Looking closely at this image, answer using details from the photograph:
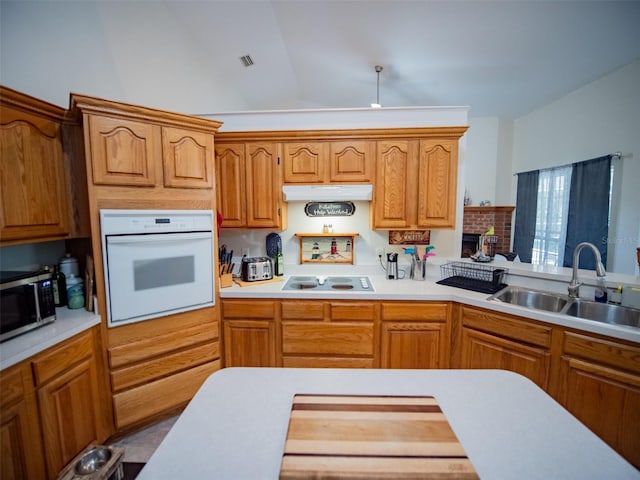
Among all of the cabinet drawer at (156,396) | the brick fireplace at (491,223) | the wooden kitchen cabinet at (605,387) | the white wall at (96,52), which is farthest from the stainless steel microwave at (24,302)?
the brick fireplace at (491,223)

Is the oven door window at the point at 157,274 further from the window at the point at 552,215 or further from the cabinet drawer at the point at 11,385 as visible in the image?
the window at the point at 552,215

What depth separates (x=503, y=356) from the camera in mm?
1821

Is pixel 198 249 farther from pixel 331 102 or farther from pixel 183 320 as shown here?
pixel 331 102

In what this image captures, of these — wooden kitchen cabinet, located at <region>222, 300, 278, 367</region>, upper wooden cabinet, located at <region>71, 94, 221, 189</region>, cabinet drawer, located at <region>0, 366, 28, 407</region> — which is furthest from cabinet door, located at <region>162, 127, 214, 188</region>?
cabinet drawer, located at <region>0, 366, 28, 407</region>

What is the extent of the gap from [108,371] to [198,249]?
3.00ft

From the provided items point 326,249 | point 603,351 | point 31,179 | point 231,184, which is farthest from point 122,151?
point 603,351

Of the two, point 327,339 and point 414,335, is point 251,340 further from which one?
point 414,335

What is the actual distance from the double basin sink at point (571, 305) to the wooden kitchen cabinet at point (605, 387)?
0.27 m

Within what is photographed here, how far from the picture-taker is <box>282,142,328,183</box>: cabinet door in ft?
7.64

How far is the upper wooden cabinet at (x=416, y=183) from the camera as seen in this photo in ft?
7.43

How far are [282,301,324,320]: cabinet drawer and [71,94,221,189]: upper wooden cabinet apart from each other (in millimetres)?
1102

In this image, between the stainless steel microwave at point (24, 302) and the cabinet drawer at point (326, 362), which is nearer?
the stainless steel microwave at point (24, 302)

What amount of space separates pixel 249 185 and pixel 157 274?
3.39 feet

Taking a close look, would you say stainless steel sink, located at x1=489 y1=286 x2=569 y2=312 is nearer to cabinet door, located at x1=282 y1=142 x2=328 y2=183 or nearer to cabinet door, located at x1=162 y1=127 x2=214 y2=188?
cabinet door, located at x1=282 y1=142 x2=328 y2=183
